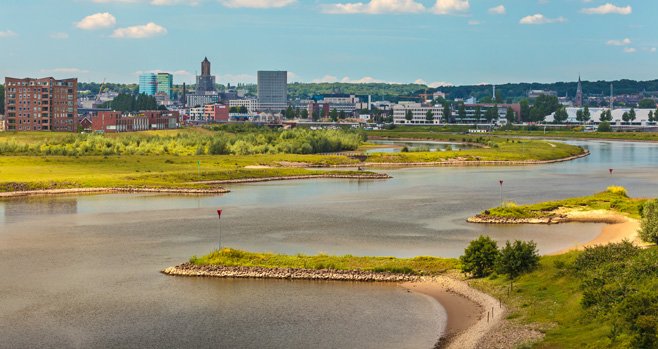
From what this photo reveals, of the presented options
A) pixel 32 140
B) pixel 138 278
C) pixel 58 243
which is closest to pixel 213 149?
pixel 32 140

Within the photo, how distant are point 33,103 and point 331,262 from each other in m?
153

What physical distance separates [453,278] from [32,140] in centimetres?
11809

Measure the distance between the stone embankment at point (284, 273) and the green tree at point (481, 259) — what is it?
2.46m

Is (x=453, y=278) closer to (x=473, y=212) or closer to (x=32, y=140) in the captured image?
(x=473, y=212)

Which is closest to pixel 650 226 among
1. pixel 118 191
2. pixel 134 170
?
pixel 118 191

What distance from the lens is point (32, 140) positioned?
14825cm

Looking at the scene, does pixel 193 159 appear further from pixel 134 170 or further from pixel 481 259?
pixel 481 259

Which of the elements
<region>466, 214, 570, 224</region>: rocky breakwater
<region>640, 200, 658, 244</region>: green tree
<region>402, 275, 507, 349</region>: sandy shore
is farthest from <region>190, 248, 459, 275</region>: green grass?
<region>466, 214, 570, 224</region>: rocky breakwater

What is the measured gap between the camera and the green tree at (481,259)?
42594mm

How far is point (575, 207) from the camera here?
68.7 m

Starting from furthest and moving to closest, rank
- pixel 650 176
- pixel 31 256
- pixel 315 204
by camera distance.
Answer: pixel 650 176
pixel 315 204
pixel 31 256

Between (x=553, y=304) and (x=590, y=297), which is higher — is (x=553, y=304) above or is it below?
below

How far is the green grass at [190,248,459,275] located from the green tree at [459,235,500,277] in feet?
5.46

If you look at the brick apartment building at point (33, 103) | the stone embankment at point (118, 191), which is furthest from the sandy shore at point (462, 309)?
the brick apartment building at point (33, 103)
